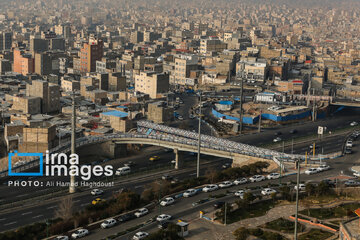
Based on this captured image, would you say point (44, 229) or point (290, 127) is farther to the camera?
point (290, 127)

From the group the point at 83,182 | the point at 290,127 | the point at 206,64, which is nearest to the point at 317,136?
the point at 290,127

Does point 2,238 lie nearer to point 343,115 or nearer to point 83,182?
point 83,182

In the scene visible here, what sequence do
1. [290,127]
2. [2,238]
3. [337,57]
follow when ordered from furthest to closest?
[337,57] < [290,127] < [2,238]

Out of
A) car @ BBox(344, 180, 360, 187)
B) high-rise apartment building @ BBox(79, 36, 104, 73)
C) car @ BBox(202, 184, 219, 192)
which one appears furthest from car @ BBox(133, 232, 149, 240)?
high-rise apartment building @ BBox(79, 36, 104, 73)

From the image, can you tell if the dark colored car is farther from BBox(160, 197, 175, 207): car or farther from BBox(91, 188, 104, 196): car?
BBox(91, 188, 104, 196): car

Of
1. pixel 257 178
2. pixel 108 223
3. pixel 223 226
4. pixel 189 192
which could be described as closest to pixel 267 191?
pixel 257 178

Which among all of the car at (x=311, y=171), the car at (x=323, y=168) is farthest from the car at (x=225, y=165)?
the car at (x=323, y=168)

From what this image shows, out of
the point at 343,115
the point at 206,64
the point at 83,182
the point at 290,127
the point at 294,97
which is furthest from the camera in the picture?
the point at 206,64
